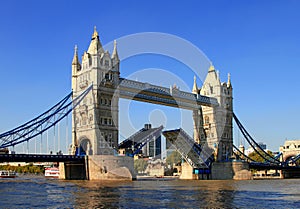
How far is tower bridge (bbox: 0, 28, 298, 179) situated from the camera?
55875 millimetres

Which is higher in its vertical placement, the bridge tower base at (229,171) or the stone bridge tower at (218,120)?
the stone bridge tower at (218,120)

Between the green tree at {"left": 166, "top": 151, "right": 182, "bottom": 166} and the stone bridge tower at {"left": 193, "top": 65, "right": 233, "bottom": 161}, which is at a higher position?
the stone bridge tower at {"left": 193, "top": 65, "right": 233, "bottom": 161}

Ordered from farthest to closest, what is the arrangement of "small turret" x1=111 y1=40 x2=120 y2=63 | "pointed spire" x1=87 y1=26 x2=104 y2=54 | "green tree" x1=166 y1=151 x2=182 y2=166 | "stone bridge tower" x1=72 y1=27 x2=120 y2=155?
"green tree" x1=166 y1=151 x2=182 y2=166, "small turret" x1=111 y1=40 x2=120 y2=63, "pointed spire" x1=87 y1=26 x2=104 y2=54, "stone bridge tower" x1=72 y1=27 x2=120 y2=155

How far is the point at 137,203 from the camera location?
26484 millimetres

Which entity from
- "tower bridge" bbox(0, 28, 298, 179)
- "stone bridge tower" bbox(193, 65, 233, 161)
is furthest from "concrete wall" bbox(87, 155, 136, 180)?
"stone bridge tower" bbox(193, 65, 233, 161)

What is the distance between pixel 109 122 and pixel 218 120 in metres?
24.9

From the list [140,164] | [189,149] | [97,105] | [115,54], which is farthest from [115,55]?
[140,164]

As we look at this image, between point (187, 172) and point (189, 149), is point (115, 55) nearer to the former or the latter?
point (189, 149)

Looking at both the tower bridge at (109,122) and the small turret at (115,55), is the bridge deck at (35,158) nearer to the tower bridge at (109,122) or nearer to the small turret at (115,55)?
the tower bridge at (109,122)

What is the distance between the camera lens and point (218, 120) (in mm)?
77875

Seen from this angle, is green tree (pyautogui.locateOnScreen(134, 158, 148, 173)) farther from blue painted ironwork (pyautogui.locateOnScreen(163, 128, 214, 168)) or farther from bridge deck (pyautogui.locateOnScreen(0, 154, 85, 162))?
bridge deck (pyautogui.locateOnScreen(0, 154, 85, 162))

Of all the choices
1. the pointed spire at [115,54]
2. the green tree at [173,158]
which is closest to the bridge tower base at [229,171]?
the pointed spire at [115,54]

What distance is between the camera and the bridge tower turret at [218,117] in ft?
254

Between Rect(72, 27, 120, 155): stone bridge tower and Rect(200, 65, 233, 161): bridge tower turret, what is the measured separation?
2301 cm
